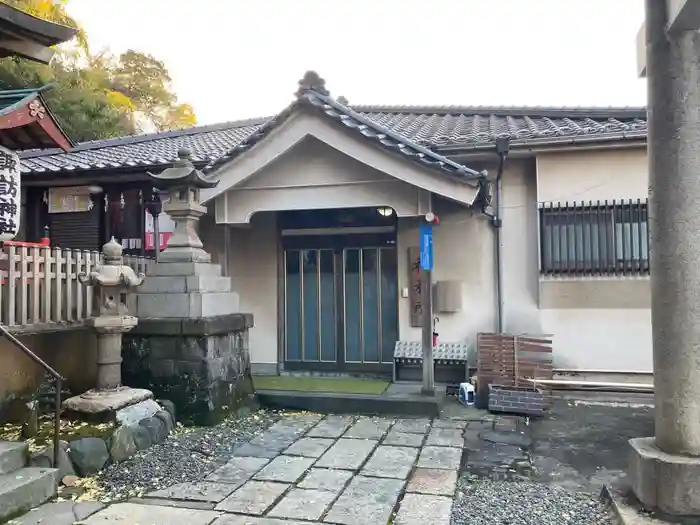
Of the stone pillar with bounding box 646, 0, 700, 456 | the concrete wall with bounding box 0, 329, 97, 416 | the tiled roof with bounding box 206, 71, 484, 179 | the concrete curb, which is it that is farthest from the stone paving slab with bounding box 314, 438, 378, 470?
the tiled roof with bounding box 206, 71, 484, 179

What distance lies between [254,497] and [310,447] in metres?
1.53

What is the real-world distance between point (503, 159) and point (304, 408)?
5281 millimetres

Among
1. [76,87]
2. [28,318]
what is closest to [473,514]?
[28,318]

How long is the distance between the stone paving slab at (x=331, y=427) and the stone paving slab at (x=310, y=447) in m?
0.22

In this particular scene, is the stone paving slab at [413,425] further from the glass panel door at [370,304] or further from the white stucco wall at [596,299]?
the white stucco wall at [596,299]

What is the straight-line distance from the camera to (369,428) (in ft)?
23.4

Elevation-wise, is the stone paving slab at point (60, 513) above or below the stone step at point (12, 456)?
below

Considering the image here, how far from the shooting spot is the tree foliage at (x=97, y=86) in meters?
18.1

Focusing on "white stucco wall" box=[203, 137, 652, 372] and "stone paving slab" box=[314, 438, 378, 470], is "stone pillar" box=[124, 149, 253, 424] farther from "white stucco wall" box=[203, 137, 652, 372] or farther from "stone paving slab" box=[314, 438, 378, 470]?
"stone paving slab" box=[314, 438, 378, 470]

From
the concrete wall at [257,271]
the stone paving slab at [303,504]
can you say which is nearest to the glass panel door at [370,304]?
the concrete wall at [257,271]

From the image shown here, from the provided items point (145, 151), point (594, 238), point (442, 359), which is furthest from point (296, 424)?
point (145, 151)

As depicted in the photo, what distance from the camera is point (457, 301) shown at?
9.19 m

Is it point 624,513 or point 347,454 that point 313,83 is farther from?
point 624,513

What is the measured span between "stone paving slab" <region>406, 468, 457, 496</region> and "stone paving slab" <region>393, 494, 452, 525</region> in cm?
13
